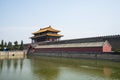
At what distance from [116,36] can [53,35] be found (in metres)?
27.1

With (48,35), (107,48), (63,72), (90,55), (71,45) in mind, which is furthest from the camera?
(48,35)

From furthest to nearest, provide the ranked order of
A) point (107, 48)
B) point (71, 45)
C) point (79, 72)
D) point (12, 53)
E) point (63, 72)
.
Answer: point (12, 53), point (71, 45), point (107, 48), point (63, 72), point (79, 72)

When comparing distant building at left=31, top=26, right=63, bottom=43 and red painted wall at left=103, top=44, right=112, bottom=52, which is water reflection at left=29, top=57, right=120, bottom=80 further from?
distant building at left=31, top=26, right=63, bottom=43

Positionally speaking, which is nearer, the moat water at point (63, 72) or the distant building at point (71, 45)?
the moat water at point (63, 72)

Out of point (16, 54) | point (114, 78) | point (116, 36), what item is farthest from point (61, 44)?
point (114, 78)

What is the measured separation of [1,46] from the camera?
49375 mm

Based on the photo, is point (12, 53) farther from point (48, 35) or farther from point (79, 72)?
point (79, 72)

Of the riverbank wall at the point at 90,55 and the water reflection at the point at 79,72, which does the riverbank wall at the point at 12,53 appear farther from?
the water reflection at the point at 79,72

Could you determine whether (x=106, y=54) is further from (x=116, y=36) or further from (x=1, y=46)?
(x=1, y=46)

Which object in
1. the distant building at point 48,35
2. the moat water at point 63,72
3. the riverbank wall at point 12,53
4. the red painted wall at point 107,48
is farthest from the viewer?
the distant building at point 48,35

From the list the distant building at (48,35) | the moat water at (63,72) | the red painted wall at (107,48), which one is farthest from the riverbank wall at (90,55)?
the distant building at (48,35)

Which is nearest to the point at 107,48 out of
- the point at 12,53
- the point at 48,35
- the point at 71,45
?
the point at 71,45

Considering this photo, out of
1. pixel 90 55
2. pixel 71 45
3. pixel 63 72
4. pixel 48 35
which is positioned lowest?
pixel 63 72

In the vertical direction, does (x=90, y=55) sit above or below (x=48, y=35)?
below
